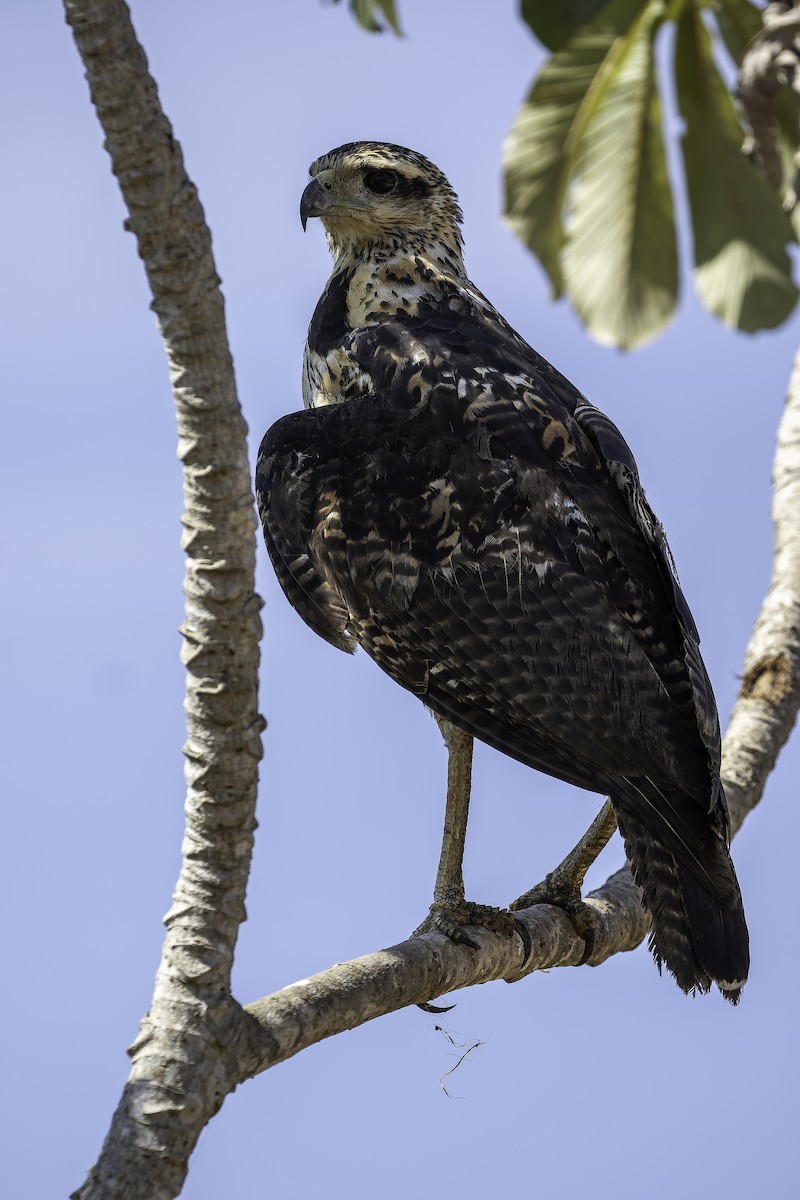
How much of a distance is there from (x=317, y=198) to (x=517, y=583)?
6.80 feet

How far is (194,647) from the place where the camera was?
135 inches

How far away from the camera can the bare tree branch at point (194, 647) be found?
3.13 metres

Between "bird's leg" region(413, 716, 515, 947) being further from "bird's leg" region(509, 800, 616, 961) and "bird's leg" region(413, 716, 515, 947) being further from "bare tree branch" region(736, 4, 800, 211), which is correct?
"bare tree branch" region(736, 4, 800, 211)

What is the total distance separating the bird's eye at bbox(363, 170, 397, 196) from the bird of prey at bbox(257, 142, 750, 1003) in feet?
2.99

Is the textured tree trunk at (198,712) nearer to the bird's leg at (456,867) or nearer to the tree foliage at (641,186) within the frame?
the bird's leg at (456,867)

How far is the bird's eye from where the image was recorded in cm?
612

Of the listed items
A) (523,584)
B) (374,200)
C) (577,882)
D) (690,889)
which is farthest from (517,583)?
(374,200)

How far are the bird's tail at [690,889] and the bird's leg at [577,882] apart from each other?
74cm

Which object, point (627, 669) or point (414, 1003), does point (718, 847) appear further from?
point (414, 1003)

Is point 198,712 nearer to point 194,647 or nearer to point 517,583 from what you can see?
point 194,647

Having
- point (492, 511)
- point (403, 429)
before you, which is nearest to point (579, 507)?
point (492, 511)

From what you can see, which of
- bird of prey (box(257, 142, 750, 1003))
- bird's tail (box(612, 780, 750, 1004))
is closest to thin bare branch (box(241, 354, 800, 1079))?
bird of prey (box(257, 142, 750, 1003))

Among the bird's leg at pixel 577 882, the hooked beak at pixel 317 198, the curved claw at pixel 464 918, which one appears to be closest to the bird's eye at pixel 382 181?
the hooked beak at pixel 317 198

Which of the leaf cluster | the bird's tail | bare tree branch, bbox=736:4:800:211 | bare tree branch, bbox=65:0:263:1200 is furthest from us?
the leaf cluster
